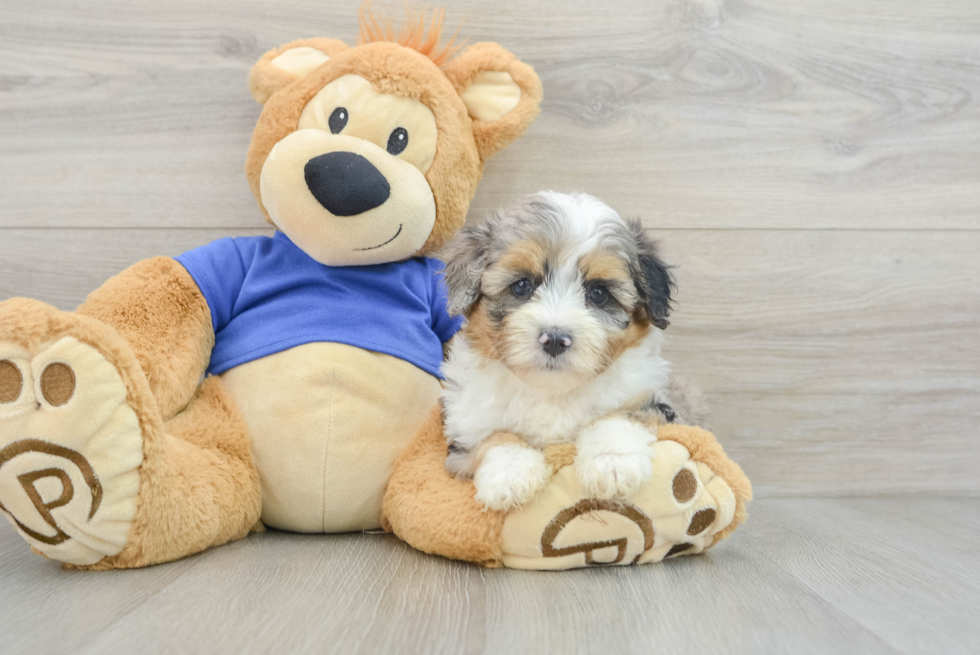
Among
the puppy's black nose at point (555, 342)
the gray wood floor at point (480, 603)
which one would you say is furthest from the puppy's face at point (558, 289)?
the gray wood floor at point (480, 603)

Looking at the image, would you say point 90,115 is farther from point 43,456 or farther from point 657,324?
point 657,324

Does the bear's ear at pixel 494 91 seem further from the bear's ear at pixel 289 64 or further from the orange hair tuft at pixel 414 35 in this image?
the bear's ear at pixel 289 64

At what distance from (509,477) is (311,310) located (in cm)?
75

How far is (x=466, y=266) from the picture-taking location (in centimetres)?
167

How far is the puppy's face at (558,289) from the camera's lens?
1.49 meters

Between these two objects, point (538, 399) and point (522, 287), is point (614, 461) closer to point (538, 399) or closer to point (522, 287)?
point (538, 399)

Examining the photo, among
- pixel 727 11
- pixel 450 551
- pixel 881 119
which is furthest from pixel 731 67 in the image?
pixel 450 551

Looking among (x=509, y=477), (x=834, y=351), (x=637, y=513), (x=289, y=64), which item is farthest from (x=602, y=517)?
(x=289, y=64)

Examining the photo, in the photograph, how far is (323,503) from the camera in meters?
1.79

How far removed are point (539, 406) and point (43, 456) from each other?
1019mm

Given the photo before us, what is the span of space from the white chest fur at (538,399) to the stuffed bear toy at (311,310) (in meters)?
0.24

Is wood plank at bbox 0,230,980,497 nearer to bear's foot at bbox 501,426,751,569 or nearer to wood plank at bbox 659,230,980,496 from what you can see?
wood plank at bbox 659,230,980,496

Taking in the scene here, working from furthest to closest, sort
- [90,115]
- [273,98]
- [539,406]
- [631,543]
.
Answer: [90,115]
[273,98]
[539,406]
[631,543]

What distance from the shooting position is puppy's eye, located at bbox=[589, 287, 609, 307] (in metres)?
1.58
